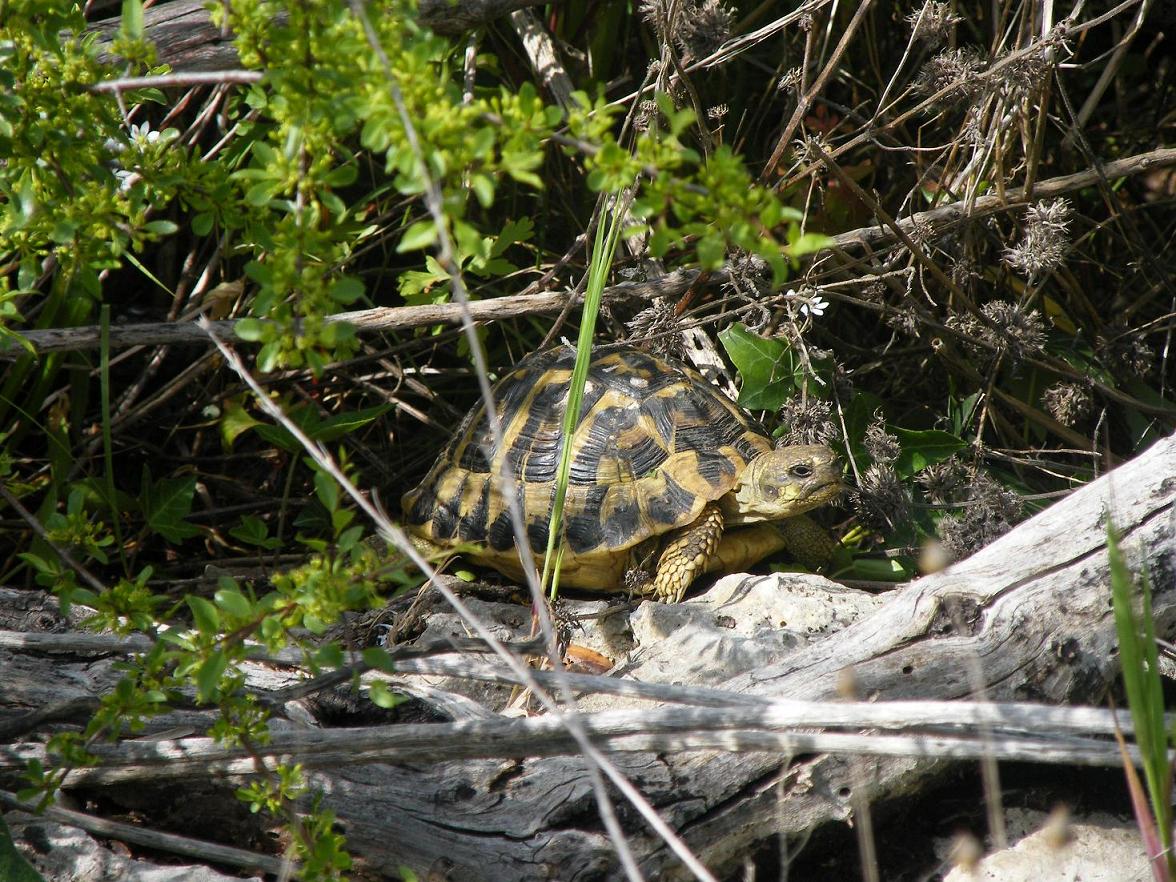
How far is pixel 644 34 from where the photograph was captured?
3.81 meters

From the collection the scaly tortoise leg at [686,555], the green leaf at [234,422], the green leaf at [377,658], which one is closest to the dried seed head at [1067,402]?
the scaly tortoise leg at [686,555]

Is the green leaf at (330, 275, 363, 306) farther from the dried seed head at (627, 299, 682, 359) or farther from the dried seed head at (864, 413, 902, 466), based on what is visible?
the dried seed head at (864, 413, 902, 466)

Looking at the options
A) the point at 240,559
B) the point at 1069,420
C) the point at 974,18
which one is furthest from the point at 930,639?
the point at 974,18

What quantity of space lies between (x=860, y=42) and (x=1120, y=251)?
4.07 ft

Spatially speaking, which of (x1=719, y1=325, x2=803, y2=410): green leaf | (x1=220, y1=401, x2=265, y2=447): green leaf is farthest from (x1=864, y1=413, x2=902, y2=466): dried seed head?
(x1=220, y1=401, x2=265, y2=447): green leaf

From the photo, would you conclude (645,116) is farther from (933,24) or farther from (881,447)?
(881,447)

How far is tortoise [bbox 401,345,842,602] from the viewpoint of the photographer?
304cm

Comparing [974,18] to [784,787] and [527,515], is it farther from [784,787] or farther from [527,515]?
[784,787]

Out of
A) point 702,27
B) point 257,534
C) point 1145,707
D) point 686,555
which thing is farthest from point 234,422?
point 1145,707

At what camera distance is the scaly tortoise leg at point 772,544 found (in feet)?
10.5

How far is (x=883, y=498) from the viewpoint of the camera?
300 cm

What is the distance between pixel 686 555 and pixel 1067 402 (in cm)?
128

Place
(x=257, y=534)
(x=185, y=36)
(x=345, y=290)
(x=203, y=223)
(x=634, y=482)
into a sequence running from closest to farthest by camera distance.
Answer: (x=345, y=290), (x=203, y=223), (x=185, y=36), (x=257, y=534), (x=634, y=482)

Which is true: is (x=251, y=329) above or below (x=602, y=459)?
above
